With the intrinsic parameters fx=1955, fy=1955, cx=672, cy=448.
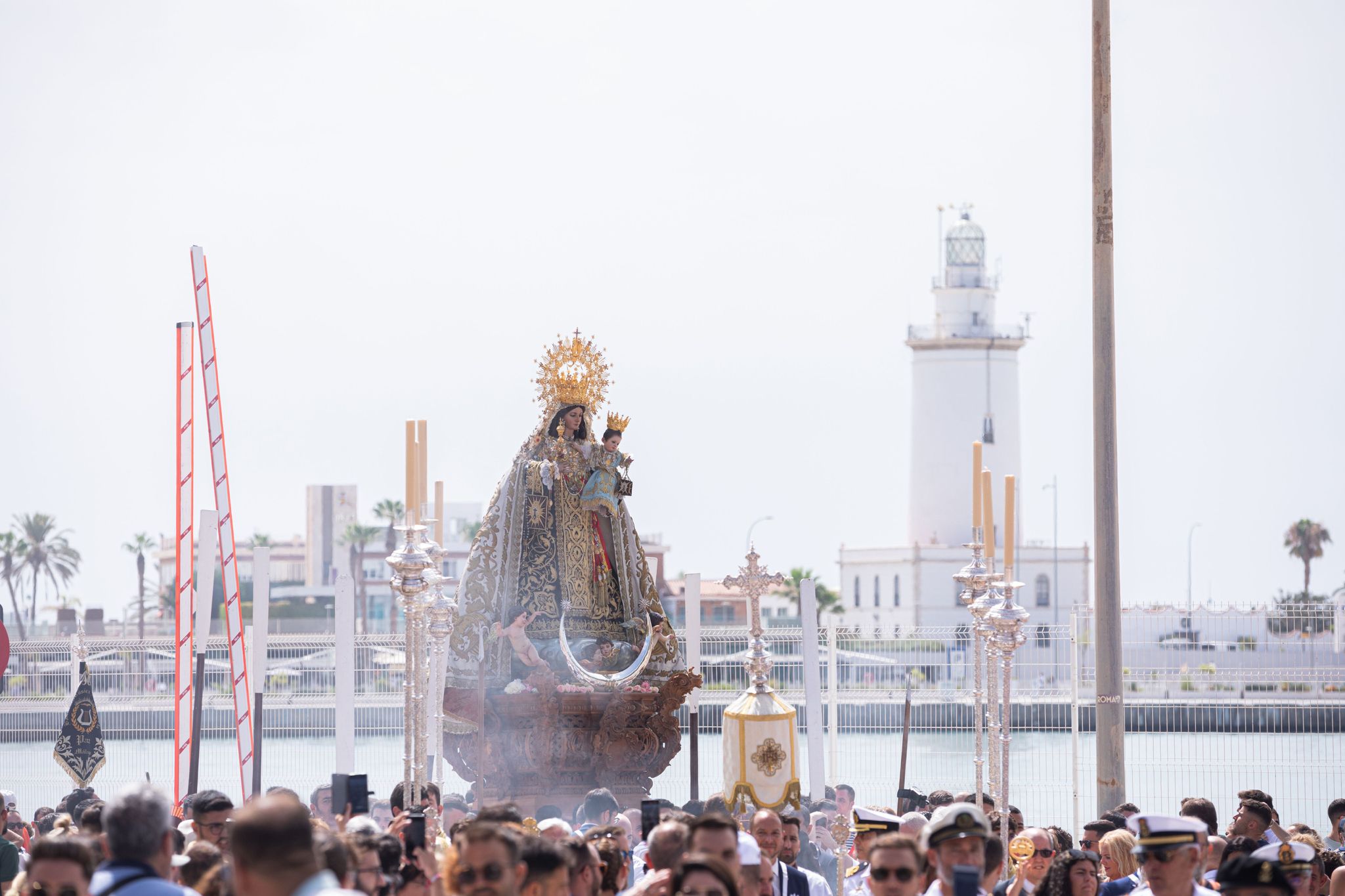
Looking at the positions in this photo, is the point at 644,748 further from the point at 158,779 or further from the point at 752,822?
the point at 158,779

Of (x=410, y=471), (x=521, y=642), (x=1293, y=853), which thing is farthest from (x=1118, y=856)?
(x=521, y=642)

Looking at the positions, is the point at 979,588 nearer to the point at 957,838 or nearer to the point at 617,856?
the point at 617,856

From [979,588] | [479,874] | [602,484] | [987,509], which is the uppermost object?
[602,484]

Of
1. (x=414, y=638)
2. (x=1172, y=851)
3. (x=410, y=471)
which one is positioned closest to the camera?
(x=1172, y=851)

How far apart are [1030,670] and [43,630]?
77.6 feet

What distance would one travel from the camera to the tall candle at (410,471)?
11.6 metres

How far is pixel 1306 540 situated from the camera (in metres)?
78.0

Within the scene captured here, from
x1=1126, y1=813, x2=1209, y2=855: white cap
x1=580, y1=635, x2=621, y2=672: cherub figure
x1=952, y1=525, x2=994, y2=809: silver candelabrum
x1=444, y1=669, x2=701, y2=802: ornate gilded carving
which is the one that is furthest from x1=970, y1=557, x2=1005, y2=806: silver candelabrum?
x1=580, y1=635, x2=621, y2=672: cherub figure

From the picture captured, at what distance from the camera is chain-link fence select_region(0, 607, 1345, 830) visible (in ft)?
67.6

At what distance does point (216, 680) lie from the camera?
30750mm

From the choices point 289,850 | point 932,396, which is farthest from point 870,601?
point 289,850

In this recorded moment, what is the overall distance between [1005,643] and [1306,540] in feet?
231

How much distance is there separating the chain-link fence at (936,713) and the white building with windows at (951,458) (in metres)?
47.1

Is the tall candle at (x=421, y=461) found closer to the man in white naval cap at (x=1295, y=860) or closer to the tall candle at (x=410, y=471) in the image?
the tall candle at (x=410, y=471)
